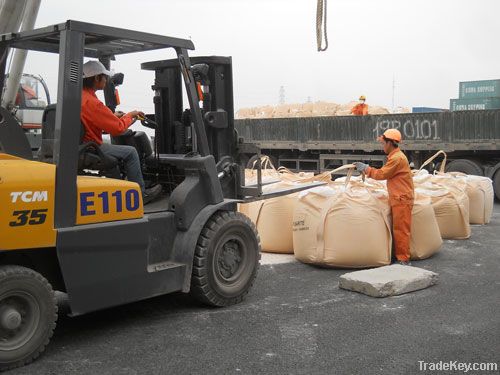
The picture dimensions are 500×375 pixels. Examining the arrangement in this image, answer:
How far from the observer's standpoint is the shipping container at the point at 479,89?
90.2 feet

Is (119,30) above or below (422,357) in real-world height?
above

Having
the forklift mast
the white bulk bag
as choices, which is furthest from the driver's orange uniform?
the white bulk bag

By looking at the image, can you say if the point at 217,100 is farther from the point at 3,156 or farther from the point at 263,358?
the point at 263,358

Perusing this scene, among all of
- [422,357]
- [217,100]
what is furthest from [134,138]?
[422,357]

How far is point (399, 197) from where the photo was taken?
618 centimetres

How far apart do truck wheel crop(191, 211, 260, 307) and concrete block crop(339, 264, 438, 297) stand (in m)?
0.93

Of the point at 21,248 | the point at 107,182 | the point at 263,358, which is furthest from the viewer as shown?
the point at 107,182

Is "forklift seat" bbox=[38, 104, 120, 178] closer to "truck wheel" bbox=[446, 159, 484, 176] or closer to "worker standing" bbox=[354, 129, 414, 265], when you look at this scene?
"worker standing" bbox=[354, 129, 414, 265]

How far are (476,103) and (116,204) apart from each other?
987 inches

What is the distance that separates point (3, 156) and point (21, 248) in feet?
2.42

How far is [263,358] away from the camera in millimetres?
3689

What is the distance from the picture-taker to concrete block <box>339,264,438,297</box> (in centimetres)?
507

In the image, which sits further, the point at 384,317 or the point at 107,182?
the point at 384,317

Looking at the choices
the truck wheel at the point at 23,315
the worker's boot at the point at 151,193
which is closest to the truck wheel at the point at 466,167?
the worker's boot at the point at 151,193
